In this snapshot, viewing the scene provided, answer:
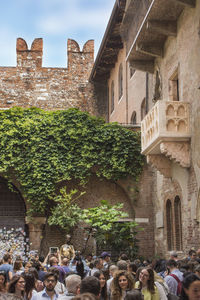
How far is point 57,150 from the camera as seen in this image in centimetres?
1747

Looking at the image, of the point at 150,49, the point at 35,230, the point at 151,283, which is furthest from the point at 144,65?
the point at 151,283

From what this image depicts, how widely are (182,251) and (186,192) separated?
6.09 ft

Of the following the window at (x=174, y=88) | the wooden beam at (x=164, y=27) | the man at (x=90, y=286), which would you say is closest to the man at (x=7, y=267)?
the man at (x=90, y=286)

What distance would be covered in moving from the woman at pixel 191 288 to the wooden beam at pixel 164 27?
11.0 meters

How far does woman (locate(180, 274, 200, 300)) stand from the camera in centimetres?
414

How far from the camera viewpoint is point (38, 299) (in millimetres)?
5902

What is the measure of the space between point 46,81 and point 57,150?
33.0 feet

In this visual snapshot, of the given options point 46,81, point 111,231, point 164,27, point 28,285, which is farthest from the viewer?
point 46,81

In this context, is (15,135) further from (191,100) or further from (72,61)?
(72,61)

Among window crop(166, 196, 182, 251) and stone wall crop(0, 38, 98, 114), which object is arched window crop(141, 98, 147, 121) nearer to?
window crop(166, 196, 182, 251)

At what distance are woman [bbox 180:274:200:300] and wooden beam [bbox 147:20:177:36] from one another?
1102cm

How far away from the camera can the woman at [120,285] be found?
605cm

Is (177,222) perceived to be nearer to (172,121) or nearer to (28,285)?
(172,121)

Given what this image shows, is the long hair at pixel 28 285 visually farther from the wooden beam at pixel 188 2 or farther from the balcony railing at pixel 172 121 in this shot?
the wooden beam at pixel 188 2
